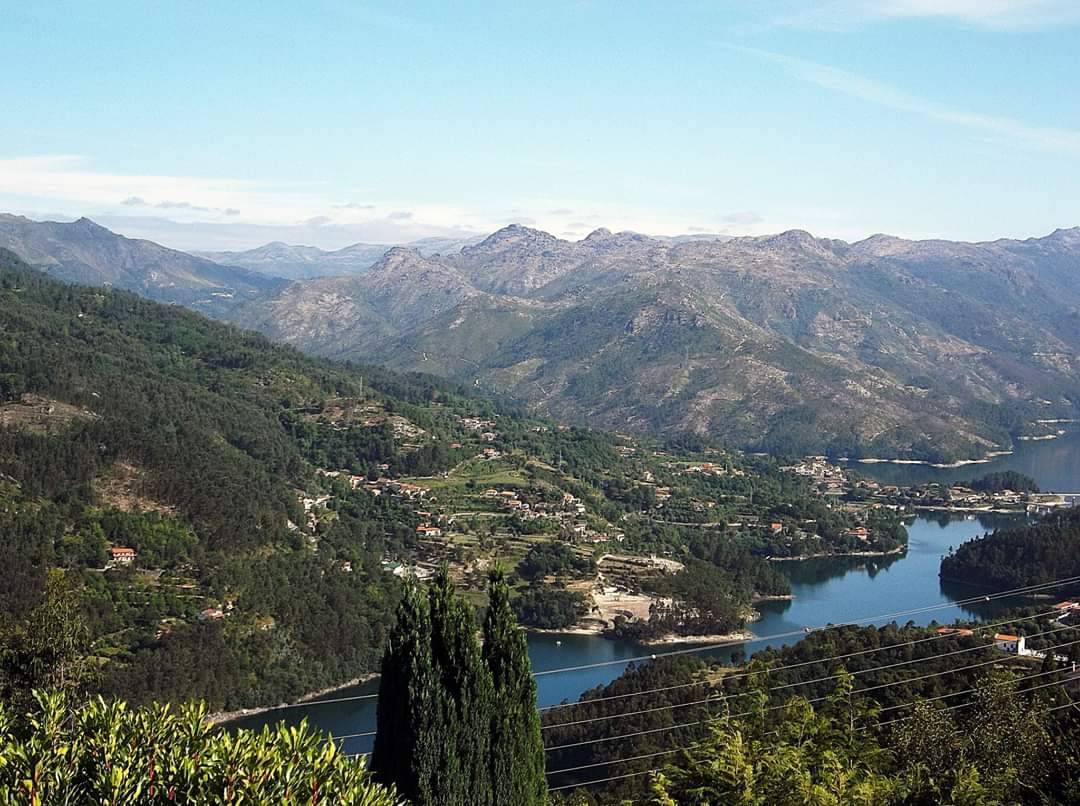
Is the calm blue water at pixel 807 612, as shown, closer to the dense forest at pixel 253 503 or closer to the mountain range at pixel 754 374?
the dense forest at pixel 253 503

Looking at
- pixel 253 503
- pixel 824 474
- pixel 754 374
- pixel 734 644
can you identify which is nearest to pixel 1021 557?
pixel 734 644

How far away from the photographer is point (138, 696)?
38.9 metres

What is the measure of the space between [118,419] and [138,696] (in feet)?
88.3

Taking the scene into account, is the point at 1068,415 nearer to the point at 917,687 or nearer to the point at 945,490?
the point at 945,490

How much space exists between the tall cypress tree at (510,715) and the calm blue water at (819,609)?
64.0 ft

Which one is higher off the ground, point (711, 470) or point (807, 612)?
point (711, 470)

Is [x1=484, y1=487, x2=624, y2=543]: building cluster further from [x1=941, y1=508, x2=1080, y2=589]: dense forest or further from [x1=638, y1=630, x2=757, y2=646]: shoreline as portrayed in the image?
[x1=941, y1=508, x2=1080, y2=589]: dense forest

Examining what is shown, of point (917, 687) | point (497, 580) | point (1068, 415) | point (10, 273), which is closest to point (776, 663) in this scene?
point (917, 687)

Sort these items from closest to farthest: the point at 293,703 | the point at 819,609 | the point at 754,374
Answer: the point at 293,703
the point at 819,609
the point at 754,374

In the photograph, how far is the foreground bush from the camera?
943cm

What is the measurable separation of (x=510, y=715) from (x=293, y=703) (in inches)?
1274

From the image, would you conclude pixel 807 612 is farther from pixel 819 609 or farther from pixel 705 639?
pixel 705 639

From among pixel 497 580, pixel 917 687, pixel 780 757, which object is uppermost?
pixel 497 580

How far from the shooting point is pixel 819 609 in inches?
2344
